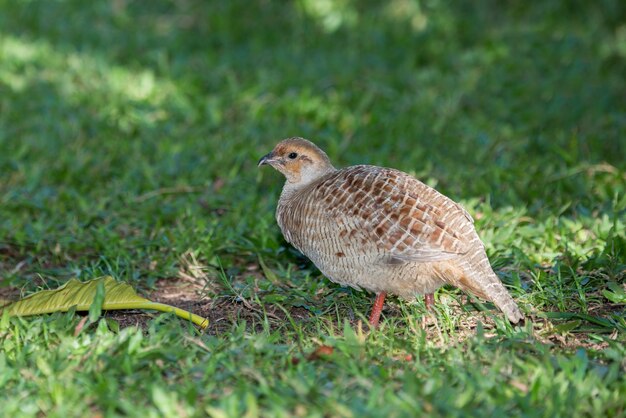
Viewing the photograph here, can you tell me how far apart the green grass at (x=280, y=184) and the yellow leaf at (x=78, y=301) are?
0.09 m

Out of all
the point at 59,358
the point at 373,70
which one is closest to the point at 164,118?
the point at 373,70

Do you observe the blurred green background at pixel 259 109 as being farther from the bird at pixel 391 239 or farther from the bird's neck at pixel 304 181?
the bird at pixel 391 239

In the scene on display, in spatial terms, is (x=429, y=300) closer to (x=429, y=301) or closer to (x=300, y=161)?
(x=429, y=301)

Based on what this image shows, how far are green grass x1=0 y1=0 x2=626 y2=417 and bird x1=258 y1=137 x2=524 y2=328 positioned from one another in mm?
215

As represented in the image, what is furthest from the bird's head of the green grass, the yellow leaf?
the yellow leaf

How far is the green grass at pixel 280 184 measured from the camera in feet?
12.5

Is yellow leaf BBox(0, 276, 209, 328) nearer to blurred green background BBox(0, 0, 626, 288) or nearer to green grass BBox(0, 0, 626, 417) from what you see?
green grass BBox(0, 0, 626, 417)

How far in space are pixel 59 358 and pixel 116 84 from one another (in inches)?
200

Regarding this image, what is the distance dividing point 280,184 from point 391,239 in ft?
8.31

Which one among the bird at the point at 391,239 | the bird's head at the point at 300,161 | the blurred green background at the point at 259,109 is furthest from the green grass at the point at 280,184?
the bird's head at the point at 300,161

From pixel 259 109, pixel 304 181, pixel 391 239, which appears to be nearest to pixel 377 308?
pixel 391 239

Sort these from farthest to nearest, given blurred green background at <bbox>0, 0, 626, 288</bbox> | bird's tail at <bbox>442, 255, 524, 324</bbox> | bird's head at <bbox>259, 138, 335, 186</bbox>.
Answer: blurred green background at <bbox>0, 0, 626, 288</bbox>, bird's head at <bbox>259, 138, 335, 186</bbox>, bird's tail at <bbox>442, 255, 524, 324</bbox>

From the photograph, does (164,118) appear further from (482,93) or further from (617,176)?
(617,176)

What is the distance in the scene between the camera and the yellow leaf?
456cm
